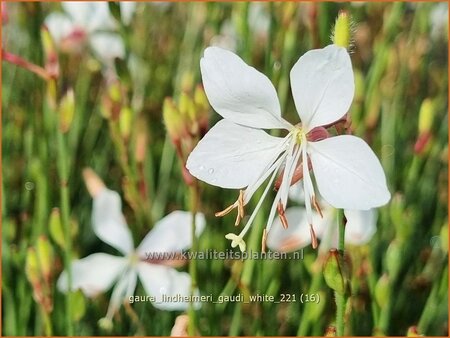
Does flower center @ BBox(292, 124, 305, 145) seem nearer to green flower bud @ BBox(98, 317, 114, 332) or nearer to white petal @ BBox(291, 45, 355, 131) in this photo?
white petal @ BBox(291, 45, 355, 131)

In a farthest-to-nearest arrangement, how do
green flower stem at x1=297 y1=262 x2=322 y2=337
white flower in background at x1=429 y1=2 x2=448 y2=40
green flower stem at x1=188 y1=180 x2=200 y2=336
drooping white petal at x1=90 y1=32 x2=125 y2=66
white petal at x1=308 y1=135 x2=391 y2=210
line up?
drooping white petal at x1=90 y1=32 x2=125 y2=66 → white flower in background at x1=429 y1=2 x2=448 y2=40 → green flower stem at x1=297 y1=262 x2=322 y2=337 → green flower stem at x1=188 y1=180 x2=200 y2=336 → white petal at x1=308 y1=135 x2=391 y2=210

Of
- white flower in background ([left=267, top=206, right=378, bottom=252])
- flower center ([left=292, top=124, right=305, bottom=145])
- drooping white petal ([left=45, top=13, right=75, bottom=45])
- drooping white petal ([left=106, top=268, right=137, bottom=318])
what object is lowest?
drooping white petal ([left=106, top=268, right=137, bottom=318])

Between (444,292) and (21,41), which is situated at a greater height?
(21,41)

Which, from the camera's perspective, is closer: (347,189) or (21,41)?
(347,189)

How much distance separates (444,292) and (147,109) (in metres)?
0.63

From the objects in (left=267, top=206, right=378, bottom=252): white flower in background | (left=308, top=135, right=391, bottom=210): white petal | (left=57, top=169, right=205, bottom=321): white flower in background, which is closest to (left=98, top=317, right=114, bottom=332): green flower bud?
(left=57, top=169, right=205, bottom=321): white flower in background

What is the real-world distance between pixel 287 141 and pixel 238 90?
0.07m

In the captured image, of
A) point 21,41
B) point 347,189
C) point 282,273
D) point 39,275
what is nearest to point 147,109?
point 21,41

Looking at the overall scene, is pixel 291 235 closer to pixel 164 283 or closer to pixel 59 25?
pixel 164 283

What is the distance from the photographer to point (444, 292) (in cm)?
101

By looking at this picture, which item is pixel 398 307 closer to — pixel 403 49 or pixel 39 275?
pixel 403 49

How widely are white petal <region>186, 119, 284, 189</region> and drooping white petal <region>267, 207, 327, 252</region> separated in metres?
0.28

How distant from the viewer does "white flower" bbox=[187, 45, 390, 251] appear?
66cm

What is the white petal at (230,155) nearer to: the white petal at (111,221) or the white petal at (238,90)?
the white petal at (238,90)
